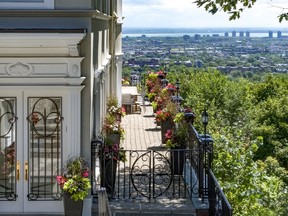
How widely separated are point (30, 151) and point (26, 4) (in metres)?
2.74

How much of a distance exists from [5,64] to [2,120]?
3.59 ft

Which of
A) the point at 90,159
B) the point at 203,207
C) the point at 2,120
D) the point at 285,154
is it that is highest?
the point at 2,120

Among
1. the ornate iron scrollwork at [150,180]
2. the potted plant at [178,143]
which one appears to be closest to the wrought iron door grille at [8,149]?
the ornate iron scrollwork at [150,180]

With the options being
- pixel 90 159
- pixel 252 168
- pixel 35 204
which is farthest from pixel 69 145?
pixel 252 168

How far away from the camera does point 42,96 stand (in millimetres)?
12023

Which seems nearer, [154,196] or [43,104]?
[43,104]

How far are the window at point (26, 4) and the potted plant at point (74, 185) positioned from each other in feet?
9.35

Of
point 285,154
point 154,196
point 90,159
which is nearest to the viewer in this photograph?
point 90,159

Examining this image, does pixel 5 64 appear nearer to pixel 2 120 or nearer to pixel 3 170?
pixel 2 120

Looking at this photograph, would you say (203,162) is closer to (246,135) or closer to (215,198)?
(215,198)

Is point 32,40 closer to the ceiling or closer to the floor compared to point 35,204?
closer to the ceiling

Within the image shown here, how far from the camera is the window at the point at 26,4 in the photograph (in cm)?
1160

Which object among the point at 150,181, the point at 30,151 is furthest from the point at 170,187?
the point at 30,151

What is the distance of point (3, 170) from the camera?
1224 cm
